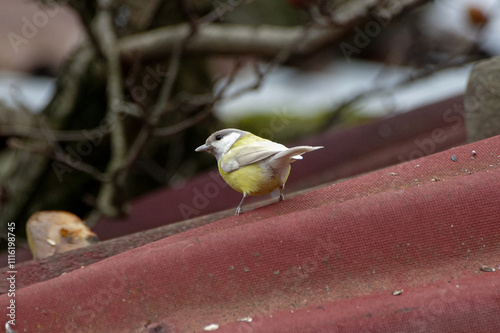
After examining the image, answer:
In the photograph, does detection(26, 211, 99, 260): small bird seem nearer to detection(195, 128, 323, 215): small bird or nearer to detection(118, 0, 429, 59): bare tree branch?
detection(195, 128, 323, 215): small bird

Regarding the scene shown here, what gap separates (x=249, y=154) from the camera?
141cm

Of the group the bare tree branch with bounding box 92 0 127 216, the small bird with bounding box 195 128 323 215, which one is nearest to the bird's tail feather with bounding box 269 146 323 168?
the small bird with bounding box 195 128 323 215

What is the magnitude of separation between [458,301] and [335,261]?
254mm

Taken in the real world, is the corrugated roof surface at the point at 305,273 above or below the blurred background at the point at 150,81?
below

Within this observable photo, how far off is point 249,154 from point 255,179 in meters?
0.07

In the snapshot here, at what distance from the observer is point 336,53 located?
4707 mm

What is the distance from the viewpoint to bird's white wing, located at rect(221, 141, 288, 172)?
4.49ft

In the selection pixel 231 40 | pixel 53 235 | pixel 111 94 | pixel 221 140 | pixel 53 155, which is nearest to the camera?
pixel 221 140

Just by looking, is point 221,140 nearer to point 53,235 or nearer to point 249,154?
point 249,154

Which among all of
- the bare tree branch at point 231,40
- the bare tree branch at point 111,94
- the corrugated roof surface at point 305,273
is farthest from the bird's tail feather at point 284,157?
the bare tree branch at point 231,40

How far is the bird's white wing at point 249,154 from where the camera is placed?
1367 millimetres

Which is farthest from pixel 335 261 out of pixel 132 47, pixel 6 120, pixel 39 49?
pixel 39 49

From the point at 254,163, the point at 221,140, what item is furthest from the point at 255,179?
the point at 221,140

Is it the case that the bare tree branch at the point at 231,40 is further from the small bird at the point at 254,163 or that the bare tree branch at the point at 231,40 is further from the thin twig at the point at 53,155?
the small bird at the point at 254,163
